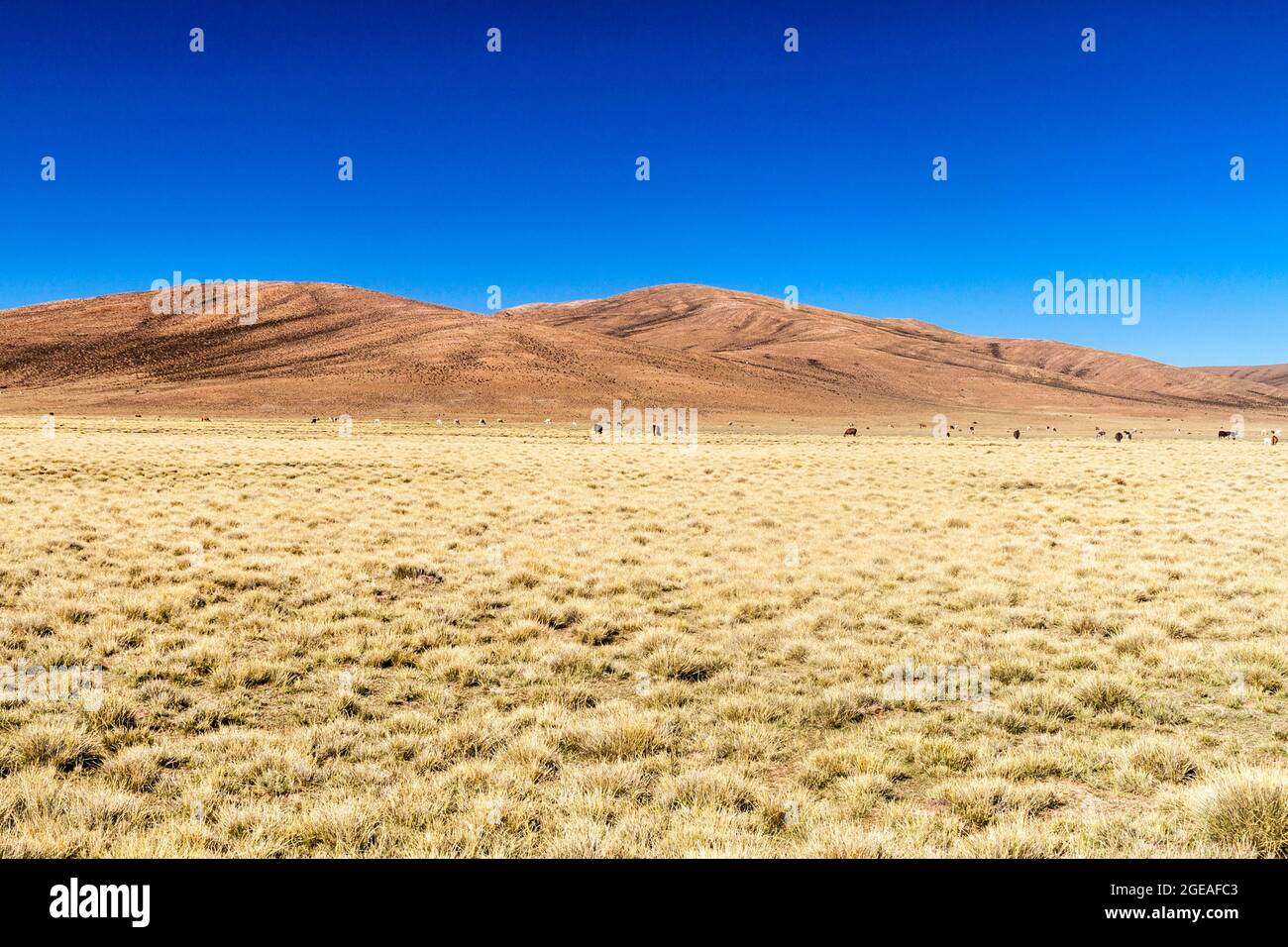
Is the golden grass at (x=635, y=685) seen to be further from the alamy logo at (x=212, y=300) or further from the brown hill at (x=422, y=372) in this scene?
the alamy logo at (x=212, y=300)

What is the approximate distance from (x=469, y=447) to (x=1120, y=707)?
37.0 meters

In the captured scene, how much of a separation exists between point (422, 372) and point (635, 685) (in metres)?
116

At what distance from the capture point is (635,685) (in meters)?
7.13

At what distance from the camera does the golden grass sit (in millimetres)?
4371

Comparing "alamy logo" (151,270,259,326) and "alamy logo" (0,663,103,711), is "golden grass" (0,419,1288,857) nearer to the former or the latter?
"alamy logo" (0,663,103,711)

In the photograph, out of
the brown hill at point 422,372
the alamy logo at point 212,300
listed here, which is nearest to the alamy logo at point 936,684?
the brown hill at point 422,372

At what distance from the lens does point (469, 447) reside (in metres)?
40.1
